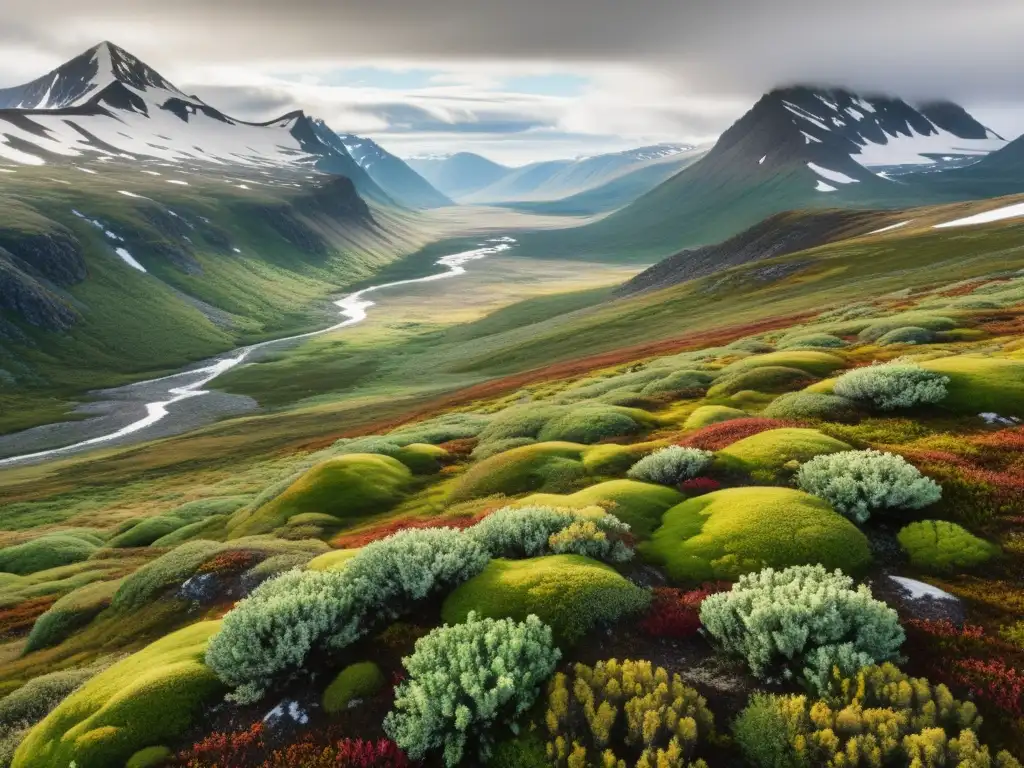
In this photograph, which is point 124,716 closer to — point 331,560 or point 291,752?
point 291,752

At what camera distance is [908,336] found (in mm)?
37250

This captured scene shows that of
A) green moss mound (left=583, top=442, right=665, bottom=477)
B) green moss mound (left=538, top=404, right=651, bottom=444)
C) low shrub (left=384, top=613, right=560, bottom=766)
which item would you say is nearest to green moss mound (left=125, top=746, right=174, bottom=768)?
low shrub (left=384, top=613, right=560, bottom=766)

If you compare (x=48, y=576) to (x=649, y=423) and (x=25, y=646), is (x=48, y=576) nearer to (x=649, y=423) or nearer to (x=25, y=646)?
(x=25, y=646)

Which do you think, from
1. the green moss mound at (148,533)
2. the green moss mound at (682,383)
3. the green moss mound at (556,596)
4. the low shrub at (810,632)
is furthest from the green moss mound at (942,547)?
the green moss mound at (148,533)

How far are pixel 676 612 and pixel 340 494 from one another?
61.6 ft

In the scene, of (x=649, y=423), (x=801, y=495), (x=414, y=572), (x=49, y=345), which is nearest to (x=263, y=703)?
(x=414, y=572)

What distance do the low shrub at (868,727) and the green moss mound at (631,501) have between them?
625 cm

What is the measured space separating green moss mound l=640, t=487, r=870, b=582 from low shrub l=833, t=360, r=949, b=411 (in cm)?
1005

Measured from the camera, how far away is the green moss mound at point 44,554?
36.5 m

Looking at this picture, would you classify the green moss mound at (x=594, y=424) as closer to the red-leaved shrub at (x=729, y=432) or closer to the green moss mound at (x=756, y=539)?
the red-leaved shrub at (x=729, y=432)

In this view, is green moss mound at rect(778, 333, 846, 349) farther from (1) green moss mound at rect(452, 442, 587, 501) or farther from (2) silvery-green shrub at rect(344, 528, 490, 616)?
(2) silvery-green shrub at rect(344, 528, 490, 616)

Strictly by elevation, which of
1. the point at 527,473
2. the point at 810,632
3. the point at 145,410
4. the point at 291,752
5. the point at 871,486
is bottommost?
the point at 145,410

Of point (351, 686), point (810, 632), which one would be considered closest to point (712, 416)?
point (810, 632)

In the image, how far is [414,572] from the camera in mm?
11828
